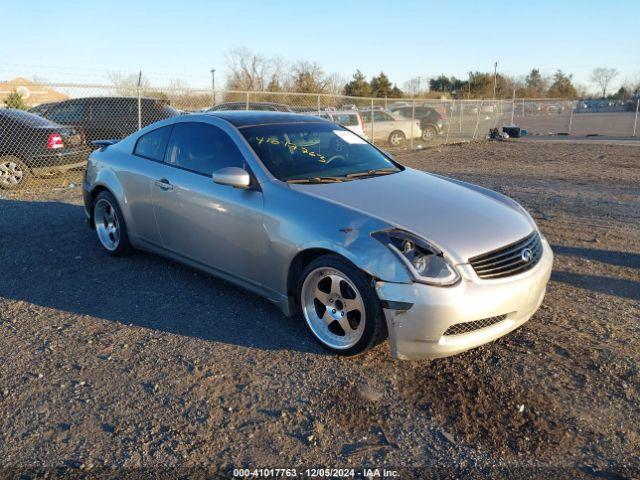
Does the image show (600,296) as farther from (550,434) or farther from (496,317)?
(550,434)

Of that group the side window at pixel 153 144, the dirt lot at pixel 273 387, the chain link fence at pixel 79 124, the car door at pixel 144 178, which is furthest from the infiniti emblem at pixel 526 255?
the chain link fence at pixel 79 124

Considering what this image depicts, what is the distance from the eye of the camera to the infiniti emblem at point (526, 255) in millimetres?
3629

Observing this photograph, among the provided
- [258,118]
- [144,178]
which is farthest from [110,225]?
[258,118]

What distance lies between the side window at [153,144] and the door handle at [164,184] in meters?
0.26

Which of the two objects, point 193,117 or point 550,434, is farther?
point 193,117

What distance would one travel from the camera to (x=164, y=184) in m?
4.87

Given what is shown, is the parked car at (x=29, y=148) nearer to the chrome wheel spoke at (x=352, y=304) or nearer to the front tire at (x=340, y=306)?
the front tire at (x=340, y=306)

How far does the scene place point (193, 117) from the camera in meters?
5.04

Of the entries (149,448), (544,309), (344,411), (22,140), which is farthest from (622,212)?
(22,140)

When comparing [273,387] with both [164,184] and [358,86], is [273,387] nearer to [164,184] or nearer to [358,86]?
[164,184]

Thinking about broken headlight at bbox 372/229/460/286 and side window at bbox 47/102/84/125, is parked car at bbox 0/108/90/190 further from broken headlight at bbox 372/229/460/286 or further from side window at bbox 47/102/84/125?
broken headlight at bbox 372/229/460/286

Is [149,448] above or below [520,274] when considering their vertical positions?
below

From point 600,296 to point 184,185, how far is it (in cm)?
361

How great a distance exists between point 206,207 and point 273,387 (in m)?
1.70
